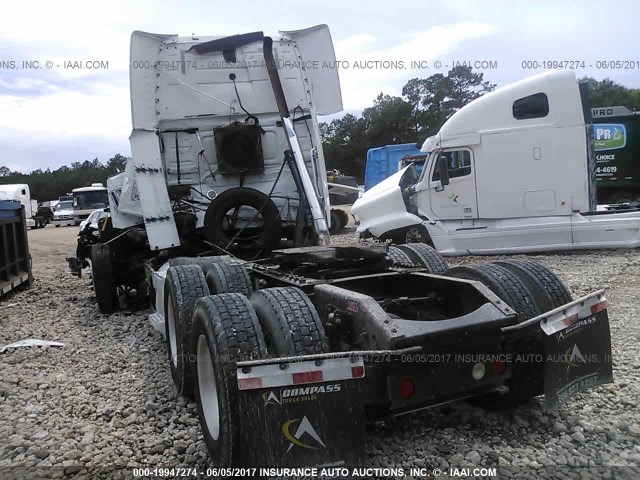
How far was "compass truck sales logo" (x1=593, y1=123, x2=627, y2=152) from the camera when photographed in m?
15.7

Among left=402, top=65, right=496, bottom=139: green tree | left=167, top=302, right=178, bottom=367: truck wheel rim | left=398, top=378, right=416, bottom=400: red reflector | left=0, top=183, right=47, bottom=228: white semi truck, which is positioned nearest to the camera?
left=398, top=378, right=416, bottom=400: red reflector

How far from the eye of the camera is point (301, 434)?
2637 mm

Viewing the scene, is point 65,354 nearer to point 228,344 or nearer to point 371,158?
point 228,344

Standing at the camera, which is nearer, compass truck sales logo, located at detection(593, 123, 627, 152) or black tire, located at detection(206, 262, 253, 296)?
black tire, located at detection(206, 262, 253, 296)

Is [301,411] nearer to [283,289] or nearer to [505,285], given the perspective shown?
[283,289]

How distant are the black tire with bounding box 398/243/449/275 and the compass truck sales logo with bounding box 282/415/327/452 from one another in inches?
93.5

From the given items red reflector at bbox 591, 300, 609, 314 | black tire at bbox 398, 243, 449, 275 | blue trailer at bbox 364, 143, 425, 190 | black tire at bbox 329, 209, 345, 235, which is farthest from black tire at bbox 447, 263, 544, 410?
blue trailer at bbox 364, 143, 425, 190

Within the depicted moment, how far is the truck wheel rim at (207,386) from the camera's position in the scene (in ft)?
10.6

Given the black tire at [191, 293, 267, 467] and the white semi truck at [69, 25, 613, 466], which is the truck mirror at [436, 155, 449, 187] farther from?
the black tire at [191, 293, 267, 467]

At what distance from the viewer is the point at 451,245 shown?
10930mm

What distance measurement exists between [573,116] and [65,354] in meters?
8.90

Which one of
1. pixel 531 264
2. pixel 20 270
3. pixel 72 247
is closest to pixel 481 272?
pixel 531 264

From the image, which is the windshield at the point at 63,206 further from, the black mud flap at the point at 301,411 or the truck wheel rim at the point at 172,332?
the black mud flap at the point at 301,411

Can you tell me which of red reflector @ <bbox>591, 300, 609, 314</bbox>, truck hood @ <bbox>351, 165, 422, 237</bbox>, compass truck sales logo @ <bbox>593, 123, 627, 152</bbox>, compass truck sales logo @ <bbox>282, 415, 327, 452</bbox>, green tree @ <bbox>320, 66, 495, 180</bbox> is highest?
green tree @ <bbox>320, 66, 495, 180</bbox>
